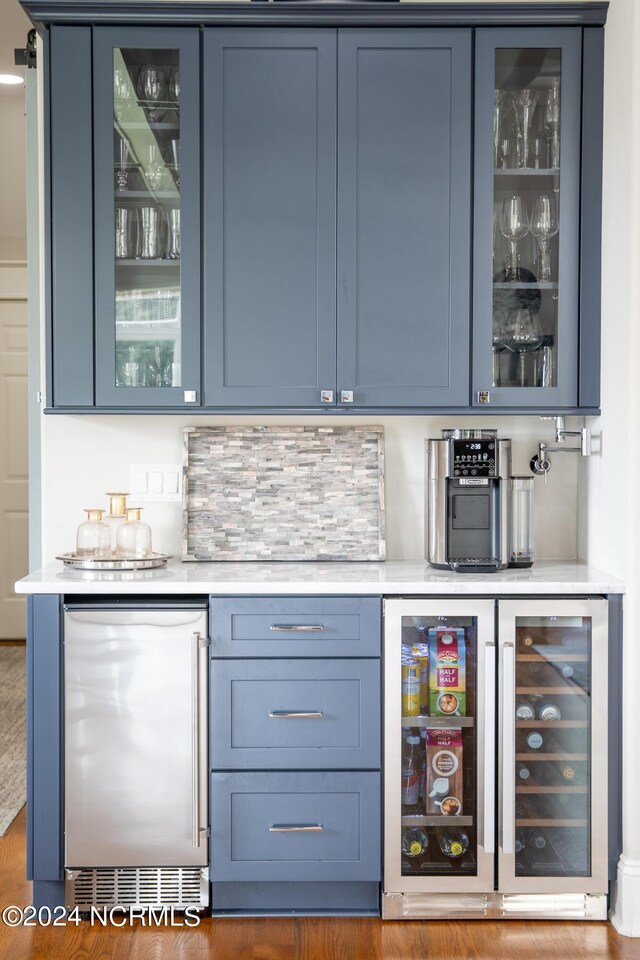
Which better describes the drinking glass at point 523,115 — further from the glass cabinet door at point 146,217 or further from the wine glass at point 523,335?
the glass cabinet door at point 146,217

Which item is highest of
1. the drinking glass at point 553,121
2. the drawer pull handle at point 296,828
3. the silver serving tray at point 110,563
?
the drinking glass at point 553,121

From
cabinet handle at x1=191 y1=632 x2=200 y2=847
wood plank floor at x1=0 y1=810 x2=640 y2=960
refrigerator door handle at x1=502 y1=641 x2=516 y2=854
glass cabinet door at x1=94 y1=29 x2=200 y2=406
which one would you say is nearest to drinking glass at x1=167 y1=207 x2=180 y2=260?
glass cabinet door at x1=94 y1=29 x2=200 y2=406

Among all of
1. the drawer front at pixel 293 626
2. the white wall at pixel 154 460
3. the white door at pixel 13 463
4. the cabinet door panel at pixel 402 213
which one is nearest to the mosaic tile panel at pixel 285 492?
the white wall at pixel 154 460

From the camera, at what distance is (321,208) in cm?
248

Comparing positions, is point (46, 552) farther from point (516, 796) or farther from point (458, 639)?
point (516, 796)

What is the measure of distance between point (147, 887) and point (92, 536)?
3.34 feet

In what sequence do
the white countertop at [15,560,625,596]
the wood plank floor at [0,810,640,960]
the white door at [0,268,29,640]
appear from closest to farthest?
the wood plank floor at [0,810,640,960] < the white countertop at [15,560,625,596] < the white door at [0,268,29,640]

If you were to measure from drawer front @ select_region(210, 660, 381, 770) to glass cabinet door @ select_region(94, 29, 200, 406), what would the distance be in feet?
2.79

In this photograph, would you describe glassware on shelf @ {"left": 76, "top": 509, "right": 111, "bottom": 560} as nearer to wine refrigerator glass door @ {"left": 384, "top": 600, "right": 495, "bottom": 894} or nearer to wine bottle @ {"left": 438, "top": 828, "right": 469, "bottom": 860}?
wine refrigerator glass door @ {"left": 384, "top": 600, "right": 495, "bottom": 894}

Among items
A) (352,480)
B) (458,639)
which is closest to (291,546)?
(352,480)

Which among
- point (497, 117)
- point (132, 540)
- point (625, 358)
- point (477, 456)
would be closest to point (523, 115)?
point (497, 117)

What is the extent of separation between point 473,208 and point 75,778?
200 cm

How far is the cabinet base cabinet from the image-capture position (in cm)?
234

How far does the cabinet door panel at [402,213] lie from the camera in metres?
2.47
